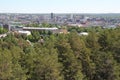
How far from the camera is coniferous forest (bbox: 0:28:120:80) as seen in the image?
22281mm

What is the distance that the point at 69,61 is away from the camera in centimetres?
2428

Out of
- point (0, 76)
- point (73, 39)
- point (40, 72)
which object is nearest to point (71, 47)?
point (73, 39)

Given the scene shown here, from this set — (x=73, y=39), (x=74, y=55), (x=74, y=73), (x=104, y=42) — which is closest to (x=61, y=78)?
(x=74, y=73)

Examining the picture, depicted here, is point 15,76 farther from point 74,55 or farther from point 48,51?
point 74,55

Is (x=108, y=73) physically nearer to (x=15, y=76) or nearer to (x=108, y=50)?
(x=108, y=50)

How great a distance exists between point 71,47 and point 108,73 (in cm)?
385

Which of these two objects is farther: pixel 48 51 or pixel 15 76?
pixel 48 51

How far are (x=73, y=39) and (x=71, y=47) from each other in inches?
35.7

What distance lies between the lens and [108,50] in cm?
2781

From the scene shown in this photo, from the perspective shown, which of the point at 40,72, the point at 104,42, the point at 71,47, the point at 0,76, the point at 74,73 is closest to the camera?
the point at 0,76

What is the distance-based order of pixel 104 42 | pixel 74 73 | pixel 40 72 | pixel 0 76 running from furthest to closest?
1. pixel 104 42
2. pixel 74 73
3. pixel 40 72
4. pixel 0 76

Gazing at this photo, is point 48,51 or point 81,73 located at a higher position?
point 48,51

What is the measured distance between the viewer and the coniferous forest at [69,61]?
22.3 m

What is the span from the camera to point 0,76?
68.8ft
